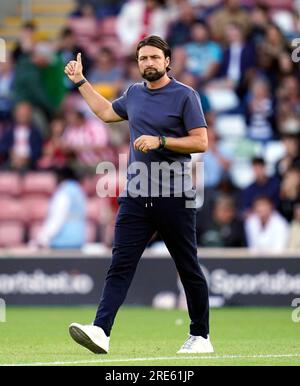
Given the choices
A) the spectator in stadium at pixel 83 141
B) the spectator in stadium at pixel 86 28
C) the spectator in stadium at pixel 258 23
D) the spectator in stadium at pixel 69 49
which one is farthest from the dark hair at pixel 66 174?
the spectator in stadium at pixel 86 28

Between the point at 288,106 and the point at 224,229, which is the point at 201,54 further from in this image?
the point at 224,229

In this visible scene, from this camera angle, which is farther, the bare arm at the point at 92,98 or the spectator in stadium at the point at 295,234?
the spectator in stadium at the point at 295,234

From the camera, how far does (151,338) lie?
433 inches

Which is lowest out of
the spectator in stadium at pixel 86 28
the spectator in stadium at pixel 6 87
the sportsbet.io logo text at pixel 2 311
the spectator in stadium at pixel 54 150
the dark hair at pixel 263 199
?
the sportsbet.io logo text at pixel 2 311

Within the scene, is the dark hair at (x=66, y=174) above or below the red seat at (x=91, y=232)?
above

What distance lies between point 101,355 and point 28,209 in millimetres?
9199

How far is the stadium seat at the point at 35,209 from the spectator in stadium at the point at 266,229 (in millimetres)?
3193

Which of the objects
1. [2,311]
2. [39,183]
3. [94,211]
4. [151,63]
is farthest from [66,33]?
Answer: [151,63]

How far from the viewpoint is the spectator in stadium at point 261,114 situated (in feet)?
60.6

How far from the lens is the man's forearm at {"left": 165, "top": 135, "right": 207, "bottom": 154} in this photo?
8.89m

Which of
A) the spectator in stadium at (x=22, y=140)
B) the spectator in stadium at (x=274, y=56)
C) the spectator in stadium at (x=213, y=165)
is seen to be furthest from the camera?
the spectator in stadium at (x=274, y=56)

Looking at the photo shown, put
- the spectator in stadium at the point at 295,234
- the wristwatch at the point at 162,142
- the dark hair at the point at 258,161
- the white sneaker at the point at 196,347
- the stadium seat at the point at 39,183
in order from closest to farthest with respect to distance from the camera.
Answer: the wristwatch at the point at 162,142, the white sneaker at the point at 196,347, the spectator in stadium at the point at 295,234, the dark hair at the point at 258,161, the stadium seat at the point at 39,183

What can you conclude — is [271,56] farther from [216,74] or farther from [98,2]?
[98,2]

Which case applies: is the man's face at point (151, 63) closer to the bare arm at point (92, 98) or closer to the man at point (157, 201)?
the man at point (157, 201)
